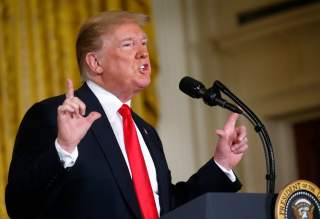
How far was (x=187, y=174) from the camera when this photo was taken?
20.1 ft

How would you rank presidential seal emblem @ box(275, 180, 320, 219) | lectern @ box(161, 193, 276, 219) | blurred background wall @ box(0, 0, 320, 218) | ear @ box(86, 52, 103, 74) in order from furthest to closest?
blurred background wall @ box(0, 0, 320, 218) < ear @ box(86, 52, 103, 74) < presidential seal emblem @ box(275, 180, 320, 219) < lectern @ box(161, 193, 276, 219)

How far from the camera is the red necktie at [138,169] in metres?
2.79

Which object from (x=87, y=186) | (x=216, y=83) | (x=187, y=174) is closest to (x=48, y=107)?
(x=87, y=186)

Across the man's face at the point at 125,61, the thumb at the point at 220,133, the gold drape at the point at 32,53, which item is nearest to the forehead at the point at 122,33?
the man's face at the point at 125,61

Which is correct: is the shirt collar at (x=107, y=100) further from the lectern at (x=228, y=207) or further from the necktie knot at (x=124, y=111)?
the lectern at (x=228, y=207)

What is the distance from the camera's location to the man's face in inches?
120

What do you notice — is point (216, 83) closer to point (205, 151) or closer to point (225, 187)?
point (225, 187)

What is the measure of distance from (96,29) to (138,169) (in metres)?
0.56

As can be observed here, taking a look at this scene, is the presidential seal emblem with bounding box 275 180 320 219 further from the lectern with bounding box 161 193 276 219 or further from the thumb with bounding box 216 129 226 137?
the thumb with bounding box 216 129 226 137

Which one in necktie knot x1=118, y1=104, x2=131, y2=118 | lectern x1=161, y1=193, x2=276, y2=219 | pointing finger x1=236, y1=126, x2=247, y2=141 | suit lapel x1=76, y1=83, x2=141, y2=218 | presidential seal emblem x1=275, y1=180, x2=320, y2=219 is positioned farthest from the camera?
necktie knot x1=118, y1=104, x2=131, y2=118

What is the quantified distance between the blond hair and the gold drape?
2101 millimetres

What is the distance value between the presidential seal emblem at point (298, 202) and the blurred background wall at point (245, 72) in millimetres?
3285

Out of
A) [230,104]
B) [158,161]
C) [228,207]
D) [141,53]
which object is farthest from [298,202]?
[141,53]

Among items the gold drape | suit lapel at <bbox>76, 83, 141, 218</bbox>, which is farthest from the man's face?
the gold drape
